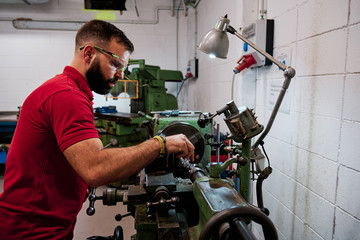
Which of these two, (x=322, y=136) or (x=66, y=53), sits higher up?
(x=66, y=53)

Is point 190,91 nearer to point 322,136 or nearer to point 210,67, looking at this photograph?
point 210,67

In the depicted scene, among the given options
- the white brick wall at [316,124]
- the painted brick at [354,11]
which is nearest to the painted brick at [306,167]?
the white brick wall at [316,124]

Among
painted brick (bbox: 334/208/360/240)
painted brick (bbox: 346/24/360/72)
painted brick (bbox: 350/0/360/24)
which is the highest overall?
painted brick (bbox: 350/0/360/24)

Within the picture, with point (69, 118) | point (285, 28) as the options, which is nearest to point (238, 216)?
point (69, 118)

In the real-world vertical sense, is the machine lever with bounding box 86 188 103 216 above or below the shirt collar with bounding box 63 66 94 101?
below

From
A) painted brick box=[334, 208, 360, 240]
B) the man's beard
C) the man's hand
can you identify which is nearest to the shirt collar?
the man's beard

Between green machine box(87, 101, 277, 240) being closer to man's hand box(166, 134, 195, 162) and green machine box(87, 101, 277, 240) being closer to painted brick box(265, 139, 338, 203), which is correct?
man's hand box(166, 134, 195, 162)

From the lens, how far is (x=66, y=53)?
4.17m

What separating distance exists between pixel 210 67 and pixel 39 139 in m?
2.44

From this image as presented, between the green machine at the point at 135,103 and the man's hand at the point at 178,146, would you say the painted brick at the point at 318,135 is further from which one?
the green machine at the point at 135,103

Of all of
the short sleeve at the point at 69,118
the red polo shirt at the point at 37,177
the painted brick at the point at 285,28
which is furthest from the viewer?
the painted brick at the point at 285,28

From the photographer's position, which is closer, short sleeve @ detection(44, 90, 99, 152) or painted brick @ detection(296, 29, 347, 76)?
short sleeve @ detection(44, 90, 99, 152)

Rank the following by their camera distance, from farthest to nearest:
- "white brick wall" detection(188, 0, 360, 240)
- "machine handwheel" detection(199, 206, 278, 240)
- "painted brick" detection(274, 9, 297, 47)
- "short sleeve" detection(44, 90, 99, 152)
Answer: "painted brick" detection(274, 9, 297, 47)
"white brick wall" detection(188, 0, 360, 240)
"short sleeve" detection(44, 90, 99, 152)
"machine handwheel" detection(199, 206, 278, 240)

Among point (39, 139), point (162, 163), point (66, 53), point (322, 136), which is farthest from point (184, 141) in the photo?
point (66, 53)
